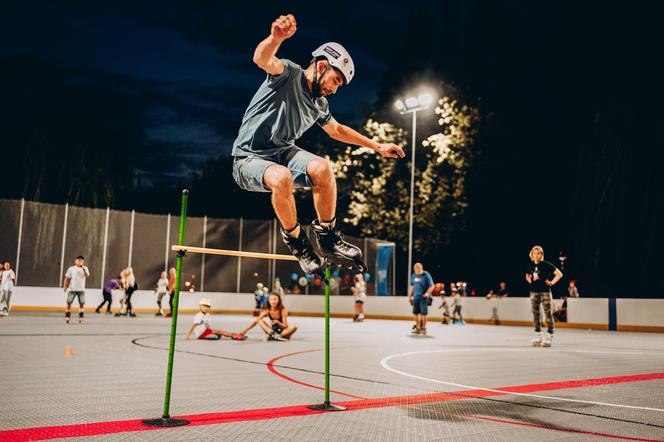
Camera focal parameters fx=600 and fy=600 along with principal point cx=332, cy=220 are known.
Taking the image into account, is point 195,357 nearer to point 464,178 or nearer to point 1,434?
point 1,434

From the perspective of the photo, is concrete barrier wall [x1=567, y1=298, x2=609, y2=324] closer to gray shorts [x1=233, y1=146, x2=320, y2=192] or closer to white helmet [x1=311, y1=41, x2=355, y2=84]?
gray shorts [x1=233, y1=146, x2=320, y2=192]

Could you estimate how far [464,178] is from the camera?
27203mm

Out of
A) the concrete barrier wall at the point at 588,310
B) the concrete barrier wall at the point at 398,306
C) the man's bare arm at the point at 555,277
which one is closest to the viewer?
the man's bare arm at the point at 555,277

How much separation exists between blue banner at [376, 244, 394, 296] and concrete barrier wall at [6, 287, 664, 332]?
383 mm

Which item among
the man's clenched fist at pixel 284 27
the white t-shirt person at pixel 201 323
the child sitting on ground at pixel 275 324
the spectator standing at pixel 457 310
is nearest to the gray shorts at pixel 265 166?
the man's clenched fist at pixel 284 27

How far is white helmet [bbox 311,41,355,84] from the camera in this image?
4.41 m

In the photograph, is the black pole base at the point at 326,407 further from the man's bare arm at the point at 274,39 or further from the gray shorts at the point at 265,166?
the man's bare arm at the point at 274,39

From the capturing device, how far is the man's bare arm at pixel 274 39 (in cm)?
374

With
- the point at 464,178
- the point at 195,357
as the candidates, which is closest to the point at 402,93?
the point at 464,178

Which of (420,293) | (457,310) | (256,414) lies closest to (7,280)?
(420,293)

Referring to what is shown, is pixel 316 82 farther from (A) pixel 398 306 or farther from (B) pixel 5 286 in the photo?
(A) pixel 398 306

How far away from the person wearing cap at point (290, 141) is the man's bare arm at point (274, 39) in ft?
0.62

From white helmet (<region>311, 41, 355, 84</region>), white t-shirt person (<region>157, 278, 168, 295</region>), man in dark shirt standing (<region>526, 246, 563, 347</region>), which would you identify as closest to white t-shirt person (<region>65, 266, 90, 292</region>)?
white t-shirt person (<region>157, 278, 168, 295</region>)

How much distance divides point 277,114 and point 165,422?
7.97 ft
